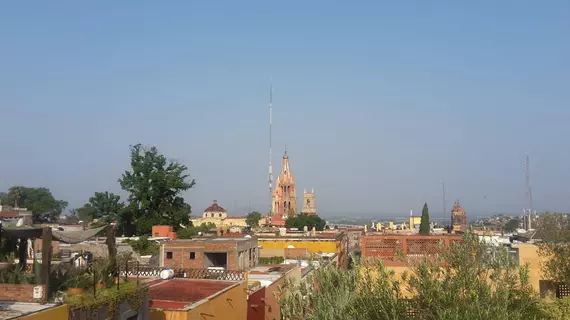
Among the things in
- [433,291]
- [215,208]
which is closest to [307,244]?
[433,291]

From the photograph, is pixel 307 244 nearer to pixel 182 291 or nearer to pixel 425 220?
pixel 425 220

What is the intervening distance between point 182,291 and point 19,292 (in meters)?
7.58

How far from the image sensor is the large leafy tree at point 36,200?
95.0m

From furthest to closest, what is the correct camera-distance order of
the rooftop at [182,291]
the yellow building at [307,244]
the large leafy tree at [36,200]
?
the large leafy tree at [36,200] < the yellow building at [307,244] < the rooftop at [182,291]

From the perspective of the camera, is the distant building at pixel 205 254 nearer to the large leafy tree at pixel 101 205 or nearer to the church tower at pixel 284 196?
the large leafy tree at pixel 101 205

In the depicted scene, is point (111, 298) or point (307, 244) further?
point (307, 244)

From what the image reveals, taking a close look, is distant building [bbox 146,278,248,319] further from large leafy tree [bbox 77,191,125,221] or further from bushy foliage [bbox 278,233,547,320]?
large leafy tree [bbox 77,191,125,221]

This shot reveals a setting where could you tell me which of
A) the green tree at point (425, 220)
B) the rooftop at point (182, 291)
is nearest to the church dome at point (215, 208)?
the green tree at point (425, 220)

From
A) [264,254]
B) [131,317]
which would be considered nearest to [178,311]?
[131,317]

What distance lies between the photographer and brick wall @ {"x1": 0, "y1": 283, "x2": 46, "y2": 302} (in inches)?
403

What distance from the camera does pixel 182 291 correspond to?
57.5ft

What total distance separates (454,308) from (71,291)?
7423 millimetres

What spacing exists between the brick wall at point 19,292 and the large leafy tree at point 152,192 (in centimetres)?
4352

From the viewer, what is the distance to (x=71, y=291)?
36.7 feet
